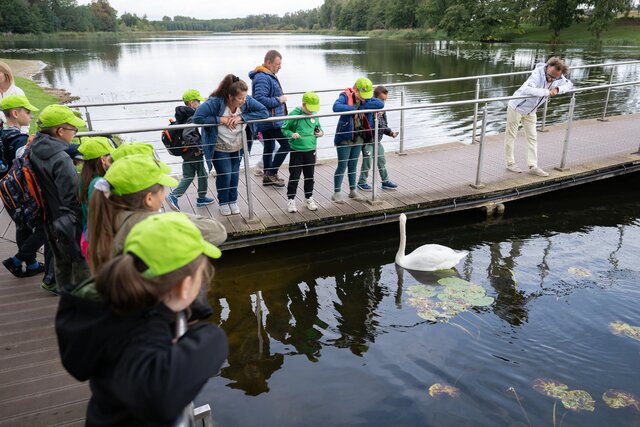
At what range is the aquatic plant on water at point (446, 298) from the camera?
4883mm

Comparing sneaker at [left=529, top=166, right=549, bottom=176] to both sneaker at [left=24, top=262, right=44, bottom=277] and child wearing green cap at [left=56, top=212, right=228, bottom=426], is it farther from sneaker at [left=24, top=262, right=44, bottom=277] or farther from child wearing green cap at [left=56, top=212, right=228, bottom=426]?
child wearing green cap at [left=56, top=212, right=228, bottom=426]

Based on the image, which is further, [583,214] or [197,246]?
[583,214]

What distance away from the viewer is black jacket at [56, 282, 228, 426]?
1.39 meters

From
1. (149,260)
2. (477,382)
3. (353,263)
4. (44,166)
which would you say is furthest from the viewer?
(353,263)

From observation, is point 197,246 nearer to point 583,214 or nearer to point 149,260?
point 149,260

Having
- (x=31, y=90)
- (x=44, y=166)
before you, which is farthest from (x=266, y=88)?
(x=31, y=90)

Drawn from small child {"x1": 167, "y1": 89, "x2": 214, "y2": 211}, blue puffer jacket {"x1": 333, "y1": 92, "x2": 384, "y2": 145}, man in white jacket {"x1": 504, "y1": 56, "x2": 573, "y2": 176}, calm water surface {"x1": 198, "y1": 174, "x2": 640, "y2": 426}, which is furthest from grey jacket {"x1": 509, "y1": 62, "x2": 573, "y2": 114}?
small child {"x1": 167, "y1": 89, "x2": 214, "y2": 211}

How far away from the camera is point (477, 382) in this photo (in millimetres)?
3881

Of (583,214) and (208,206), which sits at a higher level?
(208,206)

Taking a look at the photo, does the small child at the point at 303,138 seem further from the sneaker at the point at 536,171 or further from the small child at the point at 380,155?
the sneaker at the point at 536,171

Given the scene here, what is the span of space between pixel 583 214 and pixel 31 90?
19.3 meters

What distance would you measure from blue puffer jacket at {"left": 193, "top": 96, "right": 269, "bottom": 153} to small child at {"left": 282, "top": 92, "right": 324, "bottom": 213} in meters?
0.43

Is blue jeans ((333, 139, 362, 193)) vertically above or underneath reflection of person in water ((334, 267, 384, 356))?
above

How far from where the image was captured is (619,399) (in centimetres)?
365
